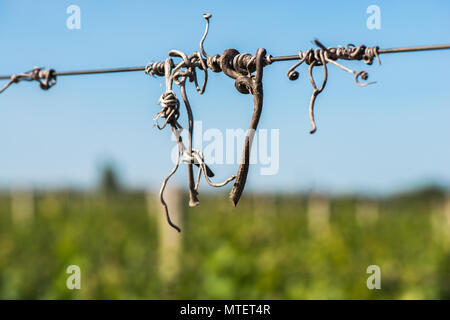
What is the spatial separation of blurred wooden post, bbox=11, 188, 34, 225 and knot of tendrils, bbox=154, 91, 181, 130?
1063cm

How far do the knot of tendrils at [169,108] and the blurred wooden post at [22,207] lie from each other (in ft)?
34.9

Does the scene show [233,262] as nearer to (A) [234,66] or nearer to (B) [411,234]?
(A) [234,66]

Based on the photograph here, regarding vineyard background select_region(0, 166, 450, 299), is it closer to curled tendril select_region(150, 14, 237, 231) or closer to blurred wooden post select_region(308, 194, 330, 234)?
blurred wooden post select_region(308, 194, 330, 234)

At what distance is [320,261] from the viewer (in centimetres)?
593

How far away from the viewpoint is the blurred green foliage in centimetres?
402

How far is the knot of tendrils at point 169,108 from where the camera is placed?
0.97 metres

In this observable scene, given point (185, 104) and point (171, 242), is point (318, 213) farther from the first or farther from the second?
point (185, 104)

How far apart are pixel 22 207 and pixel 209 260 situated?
10.5m

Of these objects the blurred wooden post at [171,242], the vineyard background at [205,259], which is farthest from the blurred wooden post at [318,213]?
the blurred wooden post at [171,242]

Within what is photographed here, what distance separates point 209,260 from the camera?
424 centimetres

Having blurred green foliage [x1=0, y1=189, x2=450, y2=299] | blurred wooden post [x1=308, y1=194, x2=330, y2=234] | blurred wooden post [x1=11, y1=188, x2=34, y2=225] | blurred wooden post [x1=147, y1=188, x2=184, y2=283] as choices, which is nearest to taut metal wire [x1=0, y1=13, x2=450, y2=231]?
blurred green foliage [x1=0, y1=189, x2=450, y2=299]
